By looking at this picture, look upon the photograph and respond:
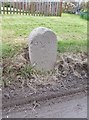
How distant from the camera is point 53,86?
4.07 m

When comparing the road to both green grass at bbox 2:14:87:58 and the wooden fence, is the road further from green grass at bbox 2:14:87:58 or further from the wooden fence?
the wooden fence

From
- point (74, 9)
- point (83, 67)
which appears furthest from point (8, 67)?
point (74, 9)

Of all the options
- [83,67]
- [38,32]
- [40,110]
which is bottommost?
[40,110]

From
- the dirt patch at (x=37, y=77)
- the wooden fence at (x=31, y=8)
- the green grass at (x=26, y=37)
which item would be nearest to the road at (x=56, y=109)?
the dirt patch at (x=37, y=77)

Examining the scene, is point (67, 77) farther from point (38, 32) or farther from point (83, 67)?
point (38, 32)

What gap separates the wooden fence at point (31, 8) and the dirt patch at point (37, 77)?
4299 millimetres

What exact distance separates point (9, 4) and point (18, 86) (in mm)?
5298

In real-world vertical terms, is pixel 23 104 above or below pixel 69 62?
below

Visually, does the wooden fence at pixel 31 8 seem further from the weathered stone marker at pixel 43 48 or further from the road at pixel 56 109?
the road at pixel 56 109

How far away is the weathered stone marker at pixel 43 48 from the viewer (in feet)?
13.9

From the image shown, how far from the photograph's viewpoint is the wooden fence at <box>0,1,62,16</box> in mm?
8531

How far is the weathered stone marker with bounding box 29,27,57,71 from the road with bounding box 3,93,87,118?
730mm

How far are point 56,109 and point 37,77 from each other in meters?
0.75

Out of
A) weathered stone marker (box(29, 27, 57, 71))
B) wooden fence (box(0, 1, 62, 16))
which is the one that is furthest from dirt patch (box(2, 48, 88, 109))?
wooden fence (box(0, 1, 62, 16))
